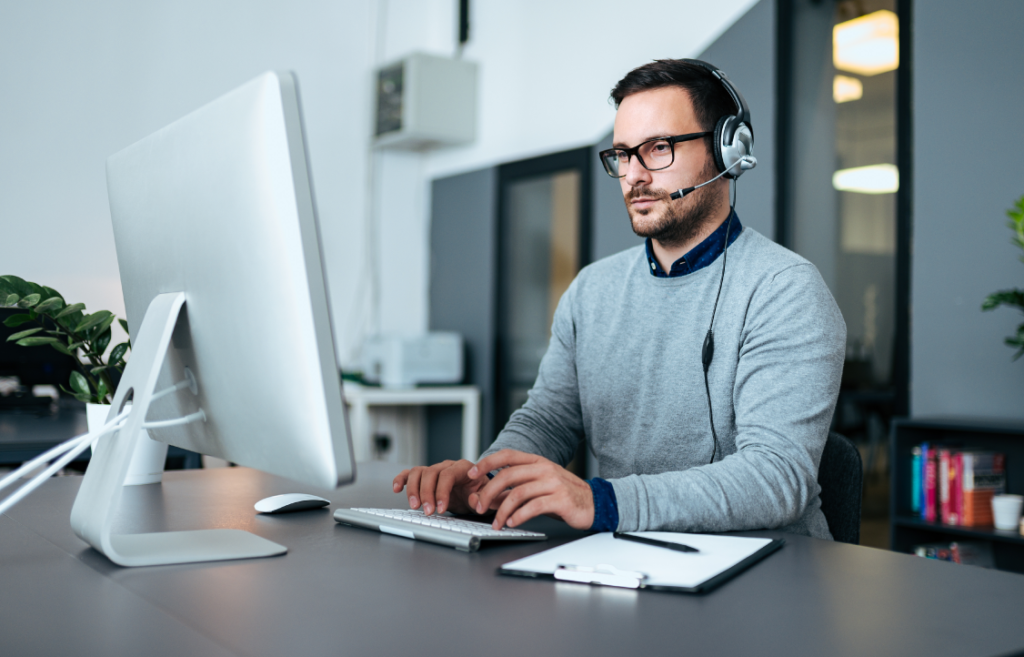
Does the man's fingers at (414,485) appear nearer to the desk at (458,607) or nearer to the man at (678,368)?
the man at (678,368)

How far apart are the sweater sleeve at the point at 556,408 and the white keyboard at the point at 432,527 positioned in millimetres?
402

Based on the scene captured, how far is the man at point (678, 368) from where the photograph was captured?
1021 millimetres

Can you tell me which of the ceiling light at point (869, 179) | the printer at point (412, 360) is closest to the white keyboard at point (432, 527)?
the ceiling light at point (869, 179)

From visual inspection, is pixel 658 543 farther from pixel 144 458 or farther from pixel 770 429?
pixel 144 458

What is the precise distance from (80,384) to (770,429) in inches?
41.3

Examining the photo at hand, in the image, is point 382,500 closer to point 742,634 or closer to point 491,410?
point 742,634

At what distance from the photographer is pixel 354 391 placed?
4051mm

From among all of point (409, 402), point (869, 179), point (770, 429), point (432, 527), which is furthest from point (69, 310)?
point (409, 402)

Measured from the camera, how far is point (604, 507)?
0.96 meters

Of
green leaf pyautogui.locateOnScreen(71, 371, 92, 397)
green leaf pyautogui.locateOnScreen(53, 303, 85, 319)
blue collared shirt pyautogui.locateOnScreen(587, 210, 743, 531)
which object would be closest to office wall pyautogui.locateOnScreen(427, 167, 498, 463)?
blue collared shirt pyautogui.locateOnScreen(587, 210, 743, 531)

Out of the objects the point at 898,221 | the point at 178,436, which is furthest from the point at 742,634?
the point at 898,221

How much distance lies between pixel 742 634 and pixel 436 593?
26cm

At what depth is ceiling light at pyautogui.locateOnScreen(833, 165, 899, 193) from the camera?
2930 mm

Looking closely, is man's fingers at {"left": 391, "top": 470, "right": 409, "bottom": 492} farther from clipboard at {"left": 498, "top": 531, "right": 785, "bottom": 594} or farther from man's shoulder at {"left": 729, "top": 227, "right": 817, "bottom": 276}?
man's shoulder at {"left": 729, "top": 227, "right": 817, "bottom": 276}
